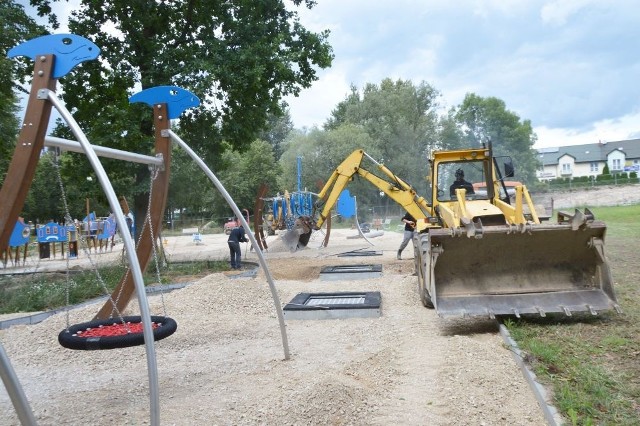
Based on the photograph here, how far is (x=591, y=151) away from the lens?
83938 mm

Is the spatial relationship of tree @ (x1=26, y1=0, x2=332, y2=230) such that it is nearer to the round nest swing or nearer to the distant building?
the round nest swing

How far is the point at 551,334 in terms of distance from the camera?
5.99m

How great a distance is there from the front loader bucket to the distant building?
246 ft

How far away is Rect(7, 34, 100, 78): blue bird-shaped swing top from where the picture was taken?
14.0ft

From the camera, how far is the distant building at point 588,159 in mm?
79188

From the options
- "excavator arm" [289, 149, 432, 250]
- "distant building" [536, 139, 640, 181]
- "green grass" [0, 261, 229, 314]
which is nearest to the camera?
"green grass" [0, 261, 229, 314]

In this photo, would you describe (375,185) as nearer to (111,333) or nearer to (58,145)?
(111,333)

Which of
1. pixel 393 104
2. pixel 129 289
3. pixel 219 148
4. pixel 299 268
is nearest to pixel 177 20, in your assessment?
pixel 219 148

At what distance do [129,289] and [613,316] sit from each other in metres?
5.64

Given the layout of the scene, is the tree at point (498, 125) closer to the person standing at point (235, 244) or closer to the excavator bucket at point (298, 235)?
the excavator bucket at point (298, 235)

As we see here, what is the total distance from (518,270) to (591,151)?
284 ft

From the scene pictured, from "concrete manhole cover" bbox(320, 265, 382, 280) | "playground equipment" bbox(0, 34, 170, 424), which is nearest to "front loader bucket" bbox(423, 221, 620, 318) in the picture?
"playground equipment" bbox(0, 34, 170, 424)

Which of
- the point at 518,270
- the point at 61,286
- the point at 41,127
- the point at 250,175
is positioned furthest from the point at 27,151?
the point at 250,175

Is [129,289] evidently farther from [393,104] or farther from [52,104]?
[393,104]
